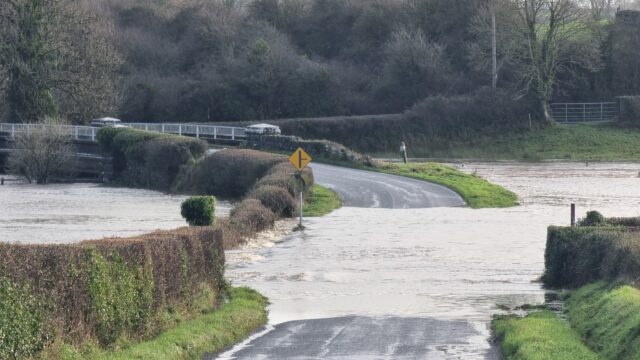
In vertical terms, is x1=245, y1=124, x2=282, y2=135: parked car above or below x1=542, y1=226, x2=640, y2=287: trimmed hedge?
above

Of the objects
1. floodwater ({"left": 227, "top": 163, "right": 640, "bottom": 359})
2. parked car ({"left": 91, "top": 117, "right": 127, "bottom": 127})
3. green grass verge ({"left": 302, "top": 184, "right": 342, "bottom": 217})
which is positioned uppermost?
parked car ({"left": 91, "top": 117, "right": 127, "bottom": 127})

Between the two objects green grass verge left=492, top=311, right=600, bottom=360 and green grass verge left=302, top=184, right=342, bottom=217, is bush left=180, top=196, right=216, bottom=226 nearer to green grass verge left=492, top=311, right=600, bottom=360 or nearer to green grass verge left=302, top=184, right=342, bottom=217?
green grass verge left=492, top=311, right=600, bottom=360

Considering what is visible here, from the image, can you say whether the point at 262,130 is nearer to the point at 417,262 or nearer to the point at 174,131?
the point at 174,131

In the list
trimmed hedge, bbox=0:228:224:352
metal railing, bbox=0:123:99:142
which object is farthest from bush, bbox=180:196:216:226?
metal railing, bbox=0:123:99:142

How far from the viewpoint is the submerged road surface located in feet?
173

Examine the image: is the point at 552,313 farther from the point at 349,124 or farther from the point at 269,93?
the point at 269,93

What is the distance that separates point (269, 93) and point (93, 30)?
14045 millimetres

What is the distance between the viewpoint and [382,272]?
3294cm

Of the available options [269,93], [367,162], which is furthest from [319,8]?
[367,162]

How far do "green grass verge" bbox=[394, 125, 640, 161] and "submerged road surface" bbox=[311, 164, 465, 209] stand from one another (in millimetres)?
18239

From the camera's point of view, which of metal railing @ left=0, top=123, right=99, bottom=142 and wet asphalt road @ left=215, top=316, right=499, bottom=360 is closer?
wet asphalt road @ left=215, top=316, right=499, bottom=360

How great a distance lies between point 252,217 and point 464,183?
2027cm

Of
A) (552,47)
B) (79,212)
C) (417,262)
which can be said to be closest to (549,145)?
(552,47)

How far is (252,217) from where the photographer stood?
137 feet
